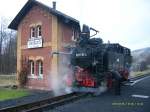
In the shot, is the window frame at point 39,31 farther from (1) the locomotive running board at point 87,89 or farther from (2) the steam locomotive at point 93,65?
(1) the locomotive running board at point 87,89

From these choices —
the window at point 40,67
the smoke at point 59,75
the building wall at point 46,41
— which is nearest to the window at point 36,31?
A: the building wall at point 46,41

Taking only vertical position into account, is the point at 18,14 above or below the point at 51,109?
above

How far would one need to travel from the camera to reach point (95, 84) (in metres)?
14.6

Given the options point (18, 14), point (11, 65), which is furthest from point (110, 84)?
point (11, 65)

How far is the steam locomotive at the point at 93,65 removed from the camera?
48.7 feet

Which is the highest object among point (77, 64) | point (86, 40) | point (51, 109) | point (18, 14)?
point (18, 14)

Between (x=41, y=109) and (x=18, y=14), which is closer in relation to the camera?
(x=41, y=109)

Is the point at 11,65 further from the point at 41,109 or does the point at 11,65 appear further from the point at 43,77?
the point at 41,109

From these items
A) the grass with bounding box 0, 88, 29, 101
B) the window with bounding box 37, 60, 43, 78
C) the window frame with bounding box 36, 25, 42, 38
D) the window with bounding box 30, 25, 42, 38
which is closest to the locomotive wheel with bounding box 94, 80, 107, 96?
the grass with bounding box 0, 88, 29, 101

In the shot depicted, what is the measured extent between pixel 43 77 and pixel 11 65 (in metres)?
42.1

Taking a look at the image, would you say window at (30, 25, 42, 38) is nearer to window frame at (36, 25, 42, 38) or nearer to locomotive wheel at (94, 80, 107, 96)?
window frame at (36, 25, 42, 38)

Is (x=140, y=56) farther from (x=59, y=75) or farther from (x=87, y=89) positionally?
(x=87, y=89)

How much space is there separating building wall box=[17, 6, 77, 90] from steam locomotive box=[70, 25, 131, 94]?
4871 millimetres

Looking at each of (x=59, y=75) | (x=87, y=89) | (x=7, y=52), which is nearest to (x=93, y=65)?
(x=87, y=89)
